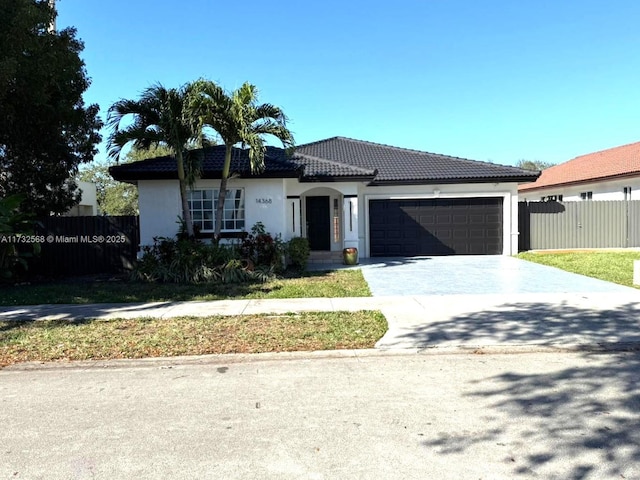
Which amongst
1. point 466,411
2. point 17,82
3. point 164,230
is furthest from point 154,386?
point 164,230

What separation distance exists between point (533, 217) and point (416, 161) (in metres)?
5.09

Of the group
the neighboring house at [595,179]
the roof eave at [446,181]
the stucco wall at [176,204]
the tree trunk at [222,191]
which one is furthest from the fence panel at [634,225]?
the tree trunk at [222,191]

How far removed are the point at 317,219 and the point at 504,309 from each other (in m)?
10.4

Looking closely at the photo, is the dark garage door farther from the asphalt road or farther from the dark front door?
the asphalt road

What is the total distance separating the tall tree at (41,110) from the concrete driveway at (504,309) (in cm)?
887

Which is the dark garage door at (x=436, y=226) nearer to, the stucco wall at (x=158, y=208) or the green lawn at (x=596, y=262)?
the green lawn at (x=596, y=262)

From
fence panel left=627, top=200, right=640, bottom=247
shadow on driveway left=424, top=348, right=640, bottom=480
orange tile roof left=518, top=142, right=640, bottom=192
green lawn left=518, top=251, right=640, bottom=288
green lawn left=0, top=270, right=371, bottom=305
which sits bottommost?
shadow on driveway left=424, top=348, right=640, bottom=480

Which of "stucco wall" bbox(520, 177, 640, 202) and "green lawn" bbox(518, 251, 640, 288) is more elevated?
"stucco wall" bbox(520, 177, 640, 202)

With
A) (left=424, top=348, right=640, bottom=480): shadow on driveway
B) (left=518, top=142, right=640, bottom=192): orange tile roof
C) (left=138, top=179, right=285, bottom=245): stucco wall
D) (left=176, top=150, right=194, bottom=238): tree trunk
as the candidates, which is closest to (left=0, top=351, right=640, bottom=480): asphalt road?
(left=424, top=348, right=640, bottom=480): shadow on driveway

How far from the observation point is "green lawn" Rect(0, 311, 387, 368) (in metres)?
6.18

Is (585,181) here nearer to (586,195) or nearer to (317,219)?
(586,195)

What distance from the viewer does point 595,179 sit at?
75.8ft

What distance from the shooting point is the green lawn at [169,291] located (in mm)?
9930

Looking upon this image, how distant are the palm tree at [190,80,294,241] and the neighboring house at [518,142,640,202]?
16.6m
